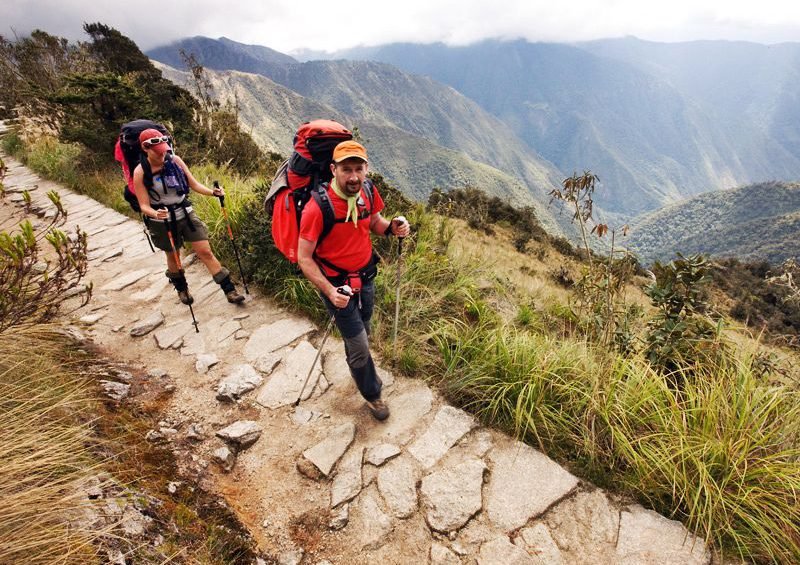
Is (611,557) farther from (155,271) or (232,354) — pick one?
(155,271)

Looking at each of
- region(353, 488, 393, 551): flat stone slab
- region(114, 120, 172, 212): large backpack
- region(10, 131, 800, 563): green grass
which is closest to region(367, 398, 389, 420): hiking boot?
region(10, 131, 800, 563): green grass

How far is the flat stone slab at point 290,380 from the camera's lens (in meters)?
3.42

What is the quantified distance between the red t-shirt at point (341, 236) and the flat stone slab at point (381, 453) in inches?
53.5

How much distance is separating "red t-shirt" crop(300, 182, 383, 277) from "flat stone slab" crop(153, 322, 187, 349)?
2466mm

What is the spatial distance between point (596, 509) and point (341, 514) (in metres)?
1.64

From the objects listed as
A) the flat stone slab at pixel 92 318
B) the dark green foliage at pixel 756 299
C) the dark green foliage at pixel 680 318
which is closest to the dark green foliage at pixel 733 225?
the dark green foliage at pixel 756 299

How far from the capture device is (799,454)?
89.0 inches

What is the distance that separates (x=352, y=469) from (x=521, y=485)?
118 cm

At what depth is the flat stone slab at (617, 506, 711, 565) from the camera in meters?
2.17

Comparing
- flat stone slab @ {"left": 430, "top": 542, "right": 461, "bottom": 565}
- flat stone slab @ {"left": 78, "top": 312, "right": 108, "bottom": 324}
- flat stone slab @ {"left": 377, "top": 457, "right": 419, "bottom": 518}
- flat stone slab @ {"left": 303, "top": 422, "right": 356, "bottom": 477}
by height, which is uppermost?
flat stone slab @ {"left": 78, "top": 312, "right": 108, "bottom": 324}

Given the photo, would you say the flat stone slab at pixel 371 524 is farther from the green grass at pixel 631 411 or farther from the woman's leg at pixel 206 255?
the woman's leg at pixel 206 255

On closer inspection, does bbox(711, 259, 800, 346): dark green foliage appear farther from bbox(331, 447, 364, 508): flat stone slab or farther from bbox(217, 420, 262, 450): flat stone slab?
bbox(217, 420, 262, 450): flat stone slab

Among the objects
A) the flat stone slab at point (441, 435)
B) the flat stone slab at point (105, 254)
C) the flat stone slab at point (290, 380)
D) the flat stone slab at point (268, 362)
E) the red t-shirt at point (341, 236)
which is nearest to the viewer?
the red t-shirt at point (341, 236)

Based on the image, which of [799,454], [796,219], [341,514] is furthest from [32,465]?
[796,219]
